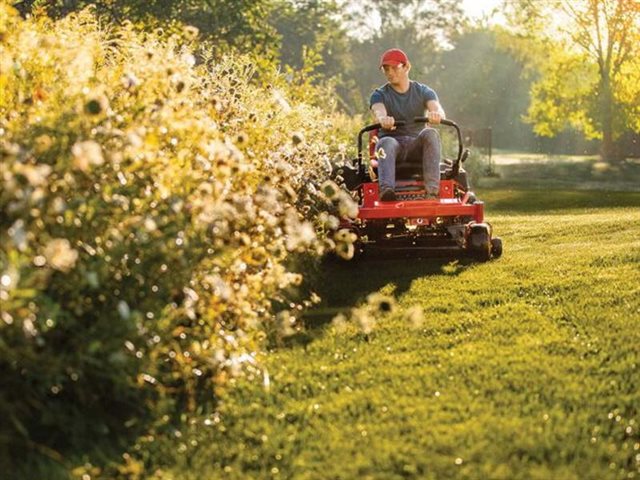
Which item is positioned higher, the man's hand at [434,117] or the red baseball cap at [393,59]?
the red baseball cap at [393,59]

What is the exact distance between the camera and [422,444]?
13.3 ft

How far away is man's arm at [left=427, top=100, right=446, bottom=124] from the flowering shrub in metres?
3.59

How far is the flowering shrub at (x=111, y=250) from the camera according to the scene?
3.62 metres

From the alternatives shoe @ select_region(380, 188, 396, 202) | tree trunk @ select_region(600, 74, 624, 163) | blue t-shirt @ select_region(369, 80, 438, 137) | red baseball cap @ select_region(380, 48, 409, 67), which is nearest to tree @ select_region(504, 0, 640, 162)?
tree trunk @ select_region(600, 74, 624, 163)

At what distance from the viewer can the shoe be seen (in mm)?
8641

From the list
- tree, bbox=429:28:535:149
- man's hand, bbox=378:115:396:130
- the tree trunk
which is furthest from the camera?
tree, bbox=429:28:535:149

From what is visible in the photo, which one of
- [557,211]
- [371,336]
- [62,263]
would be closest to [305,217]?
[371,336]

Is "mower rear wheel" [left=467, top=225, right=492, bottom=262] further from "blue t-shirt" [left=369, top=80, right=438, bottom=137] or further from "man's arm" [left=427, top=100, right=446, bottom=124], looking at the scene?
"blue t-shirt" [left=369, top=80, right=438, bottom=137]

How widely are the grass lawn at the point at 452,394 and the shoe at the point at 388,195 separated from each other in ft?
4.11

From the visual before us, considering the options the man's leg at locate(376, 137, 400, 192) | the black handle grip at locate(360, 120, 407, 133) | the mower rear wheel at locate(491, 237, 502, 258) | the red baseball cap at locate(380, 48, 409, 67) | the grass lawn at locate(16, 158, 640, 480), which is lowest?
the grass lawn at locate(16, 158, 640, 480)

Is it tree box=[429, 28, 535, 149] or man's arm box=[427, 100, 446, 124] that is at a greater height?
tree box=[429, 28, 535, 149]

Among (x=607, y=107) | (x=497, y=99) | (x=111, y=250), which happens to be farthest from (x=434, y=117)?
(x=497, y=99)

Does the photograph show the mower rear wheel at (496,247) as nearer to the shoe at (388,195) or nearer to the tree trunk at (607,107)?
the shoe at (388,195)

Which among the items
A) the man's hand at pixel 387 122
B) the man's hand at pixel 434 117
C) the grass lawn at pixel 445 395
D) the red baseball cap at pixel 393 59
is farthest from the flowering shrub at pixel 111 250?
the red baseball cap at pixel 393 59
